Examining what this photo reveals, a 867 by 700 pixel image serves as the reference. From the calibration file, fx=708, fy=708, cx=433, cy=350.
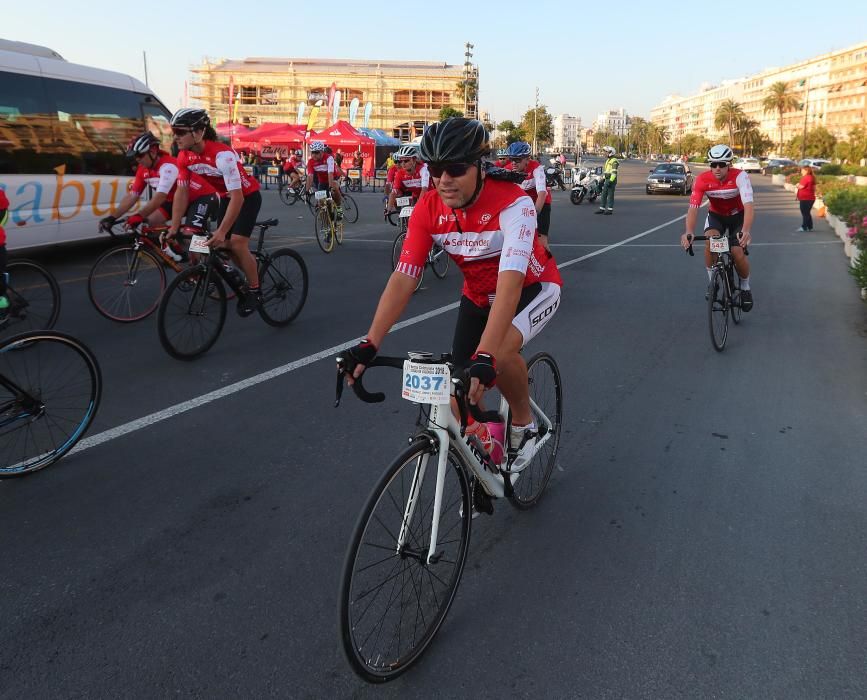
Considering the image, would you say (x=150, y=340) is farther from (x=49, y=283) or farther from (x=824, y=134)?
(x=824, y=134)

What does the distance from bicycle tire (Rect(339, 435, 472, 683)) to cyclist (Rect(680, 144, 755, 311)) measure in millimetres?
5494

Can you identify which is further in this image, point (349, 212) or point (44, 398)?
point (349, 212)

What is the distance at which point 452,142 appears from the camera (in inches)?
111

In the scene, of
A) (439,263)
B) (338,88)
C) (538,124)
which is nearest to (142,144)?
(439,263)

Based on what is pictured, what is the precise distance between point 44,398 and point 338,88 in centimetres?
10019

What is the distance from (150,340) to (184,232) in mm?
1163

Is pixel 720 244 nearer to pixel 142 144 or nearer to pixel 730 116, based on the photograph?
pixel 142 144

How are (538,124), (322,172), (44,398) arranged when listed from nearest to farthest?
(44,398) → (322,172) → (538,124)

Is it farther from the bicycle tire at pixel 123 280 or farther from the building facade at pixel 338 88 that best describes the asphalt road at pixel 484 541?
the building facade at pixel 338 88

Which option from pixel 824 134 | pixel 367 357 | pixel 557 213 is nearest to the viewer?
pixel 367 357

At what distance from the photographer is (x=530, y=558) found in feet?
11.1

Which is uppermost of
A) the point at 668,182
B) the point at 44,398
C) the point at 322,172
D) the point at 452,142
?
the point at 668,182

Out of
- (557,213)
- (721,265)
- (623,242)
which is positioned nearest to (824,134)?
(557,213)

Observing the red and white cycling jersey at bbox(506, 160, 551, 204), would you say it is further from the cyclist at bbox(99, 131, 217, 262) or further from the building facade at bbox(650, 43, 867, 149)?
the building facade at bbox(650, 43, 867, 149)
